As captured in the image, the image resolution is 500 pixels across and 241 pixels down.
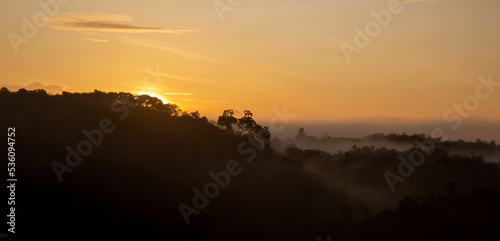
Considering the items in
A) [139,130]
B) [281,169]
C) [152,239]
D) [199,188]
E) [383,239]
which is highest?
[139,130]

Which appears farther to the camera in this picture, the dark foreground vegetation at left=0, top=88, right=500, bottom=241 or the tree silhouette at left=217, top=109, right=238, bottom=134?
the tree silhouette at left=217, top=109, right=238, bottom=134

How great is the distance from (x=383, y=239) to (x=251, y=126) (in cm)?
7169

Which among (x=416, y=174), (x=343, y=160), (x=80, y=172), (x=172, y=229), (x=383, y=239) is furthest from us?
(x=343, y=160)

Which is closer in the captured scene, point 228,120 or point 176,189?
point 176,189

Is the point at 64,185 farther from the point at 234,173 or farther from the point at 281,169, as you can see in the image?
the point at 281,169

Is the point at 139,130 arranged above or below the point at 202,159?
above

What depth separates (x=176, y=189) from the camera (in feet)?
306

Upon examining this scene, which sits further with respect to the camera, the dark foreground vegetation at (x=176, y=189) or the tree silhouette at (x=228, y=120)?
the tree silhouette at (x=228, y=120)

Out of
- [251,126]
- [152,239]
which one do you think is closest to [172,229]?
[152,239]

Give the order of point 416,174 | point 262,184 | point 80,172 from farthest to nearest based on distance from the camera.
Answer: point 416,174 → point 262,184 → point 80,172

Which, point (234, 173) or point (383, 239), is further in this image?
point (234, 173)

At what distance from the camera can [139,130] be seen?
123438 mm

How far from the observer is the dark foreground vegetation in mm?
67750

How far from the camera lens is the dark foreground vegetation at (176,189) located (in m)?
67.8
